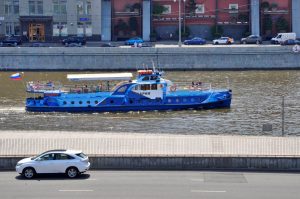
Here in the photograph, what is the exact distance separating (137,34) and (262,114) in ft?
126

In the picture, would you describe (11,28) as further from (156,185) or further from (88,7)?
(156,185)

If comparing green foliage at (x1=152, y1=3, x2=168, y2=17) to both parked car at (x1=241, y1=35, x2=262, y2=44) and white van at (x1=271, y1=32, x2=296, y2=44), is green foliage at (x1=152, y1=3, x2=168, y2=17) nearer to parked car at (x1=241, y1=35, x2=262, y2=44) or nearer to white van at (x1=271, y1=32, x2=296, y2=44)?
parked car at (x1=241, y1=35, x2=262, y2=44)

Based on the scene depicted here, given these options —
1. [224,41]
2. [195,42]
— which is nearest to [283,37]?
[224,41]

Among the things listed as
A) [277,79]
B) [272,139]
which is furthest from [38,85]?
[272,139]

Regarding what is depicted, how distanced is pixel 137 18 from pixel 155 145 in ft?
183

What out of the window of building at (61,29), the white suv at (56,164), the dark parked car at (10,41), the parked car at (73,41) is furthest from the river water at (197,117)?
the window of building at (61,29)

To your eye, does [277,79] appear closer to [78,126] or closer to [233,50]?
[233,50]

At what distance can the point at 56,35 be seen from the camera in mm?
80188

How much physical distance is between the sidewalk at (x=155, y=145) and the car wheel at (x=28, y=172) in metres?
1.82

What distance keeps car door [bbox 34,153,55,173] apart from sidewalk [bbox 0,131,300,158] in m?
1.93

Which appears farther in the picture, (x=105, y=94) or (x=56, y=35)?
(x=56, y=35)

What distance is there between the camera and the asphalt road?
20578mm

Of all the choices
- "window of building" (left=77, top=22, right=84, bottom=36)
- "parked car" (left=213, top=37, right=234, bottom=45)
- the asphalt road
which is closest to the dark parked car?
"window of building" (left=77, top=22, right=84, bottom=36)

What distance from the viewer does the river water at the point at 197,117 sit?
127ft
